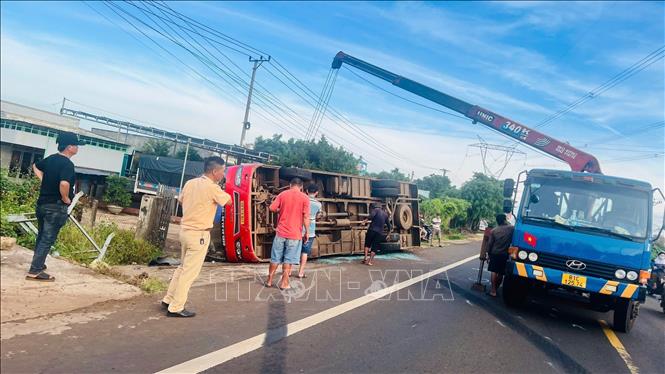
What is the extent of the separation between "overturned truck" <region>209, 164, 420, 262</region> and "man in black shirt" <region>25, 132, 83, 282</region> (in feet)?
15.1

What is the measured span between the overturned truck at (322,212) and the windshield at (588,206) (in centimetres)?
515

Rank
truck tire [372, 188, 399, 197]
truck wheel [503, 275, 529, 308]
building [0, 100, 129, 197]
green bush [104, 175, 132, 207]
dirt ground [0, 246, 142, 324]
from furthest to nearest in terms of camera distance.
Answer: building [0, 100, 129, 197]
green bush [104, 175, 132, 207]
truck tire [372, 188, 399, 197]
truck wheel [503, 275, 529, 308]
dirt ground [0, 246, 142, 324]

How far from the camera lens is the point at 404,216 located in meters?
15.3

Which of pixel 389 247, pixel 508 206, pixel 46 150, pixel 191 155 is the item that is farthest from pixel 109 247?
pixel 191 155

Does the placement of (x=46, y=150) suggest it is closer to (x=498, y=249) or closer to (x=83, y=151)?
(x=83, y=151)

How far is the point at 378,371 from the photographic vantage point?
13.7 feet

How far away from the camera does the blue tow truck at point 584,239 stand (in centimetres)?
670

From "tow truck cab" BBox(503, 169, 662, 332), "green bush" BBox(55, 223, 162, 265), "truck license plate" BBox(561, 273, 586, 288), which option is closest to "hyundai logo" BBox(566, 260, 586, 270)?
"tow truck cab" BBox(503, 169, 662, 332)

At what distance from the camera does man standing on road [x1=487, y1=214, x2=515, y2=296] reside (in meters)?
8.76

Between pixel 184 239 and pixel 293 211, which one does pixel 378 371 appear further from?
pixel 293 211

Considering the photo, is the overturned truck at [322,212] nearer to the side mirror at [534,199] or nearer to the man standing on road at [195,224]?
the man standing on road at [195,224]

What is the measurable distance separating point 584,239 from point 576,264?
41 centimetres

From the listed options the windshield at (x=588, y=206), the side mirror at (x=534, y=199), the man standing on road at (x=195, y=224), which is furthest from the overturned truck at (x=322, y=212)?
the windshield at (x=588, y=206)

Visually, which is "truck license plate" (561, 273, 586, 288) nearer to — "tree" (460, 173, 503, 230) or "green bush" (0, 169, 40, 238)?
"green bush" (0, 169, 40, 238)
